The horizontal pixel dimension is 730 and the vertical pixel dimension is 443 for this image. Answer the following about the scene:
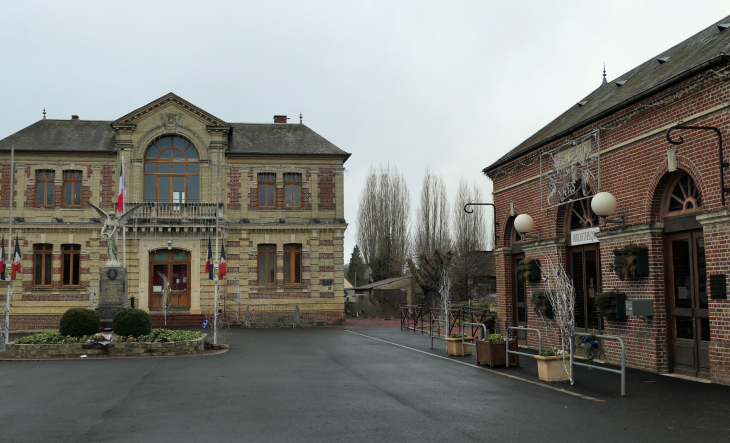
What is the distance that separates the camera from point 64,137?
96.8 ft

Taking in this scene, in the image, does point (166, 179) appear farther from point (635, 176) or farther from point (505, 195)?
point (635, 176)

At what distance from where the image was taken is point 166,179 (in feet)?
96.4

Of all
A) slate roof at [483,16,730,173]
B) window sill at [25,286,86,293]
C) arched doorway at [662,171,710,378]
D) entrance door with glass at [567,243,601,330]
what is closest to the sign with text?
entrance door with glass at [567,243,601,330]

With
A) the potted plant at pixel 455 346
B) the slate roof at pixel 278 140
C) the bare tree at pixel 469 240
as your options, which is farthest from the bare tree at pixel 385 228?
the potted plant at pixel 455 346

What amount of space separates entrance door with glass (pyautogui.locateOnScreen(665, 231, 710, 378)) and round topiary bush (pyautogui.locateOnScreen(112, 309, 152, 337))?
1310 cm

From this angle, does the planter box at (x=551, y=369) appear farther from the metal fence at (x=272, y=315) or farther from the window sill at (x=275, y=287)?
the window sill at (x=275, y=287)

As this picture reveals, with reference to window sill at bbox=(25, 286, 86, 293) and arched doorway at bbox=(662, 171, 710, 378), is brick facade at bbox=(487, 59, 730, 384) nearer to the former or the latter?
arched doorway at bbox=(662, 171, 710, 378)

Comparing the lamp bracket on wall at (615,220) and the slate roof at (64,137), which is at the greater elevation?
the slate roof at (64,137)

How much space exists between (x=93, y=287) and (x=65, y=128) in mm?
8176

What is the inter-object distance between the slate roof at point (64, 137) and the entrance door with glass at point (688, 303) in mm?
25090

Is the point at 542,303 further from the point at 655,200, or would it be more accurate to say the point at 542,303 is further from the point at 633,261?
the point at 655,200

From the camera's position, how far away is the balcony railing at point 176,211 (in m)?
28.4

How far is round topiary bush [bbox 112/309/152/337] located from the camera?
54.9ft

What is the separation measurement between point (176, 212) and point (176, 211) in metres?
0.05
